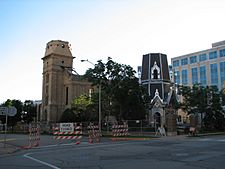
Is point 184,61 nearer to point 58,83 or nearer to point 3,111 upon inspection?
point 58,83

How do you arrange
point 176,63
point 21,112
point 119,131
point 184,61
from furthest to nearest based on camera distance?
point 176,63, point 184,61, point 21,112, point 119,131

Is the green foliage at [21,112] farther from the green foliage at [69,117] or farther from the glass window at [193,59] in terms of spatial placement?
the glass window at [193,59]

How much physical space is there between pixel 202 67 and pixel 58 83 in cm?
4638

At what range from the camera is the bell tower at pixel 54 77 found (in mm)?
89000

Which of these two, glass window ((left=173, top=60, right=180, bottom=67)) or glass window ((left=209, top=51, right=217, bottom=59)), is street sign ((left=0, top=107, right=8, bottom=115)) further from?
glass window ((left=173, top=60, right=180, bottom=67))

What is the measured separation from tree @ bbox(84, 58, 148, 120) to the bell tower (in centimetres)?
4649

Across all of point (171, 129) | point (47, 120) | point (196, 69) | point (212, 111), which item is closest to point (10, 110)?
point (171, 129)

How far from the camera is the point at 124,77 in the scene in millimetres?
41344

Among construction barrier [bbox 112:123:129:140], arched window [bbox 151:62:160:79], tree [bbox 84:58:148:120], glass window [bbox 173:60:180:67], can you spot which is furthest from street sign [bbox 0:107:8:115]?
glass window [bbox 173:60:180:67]

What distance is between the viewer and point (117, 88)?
40.7 metres

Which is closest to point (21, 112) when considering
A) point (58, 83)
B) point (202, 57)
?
point (58, 83)

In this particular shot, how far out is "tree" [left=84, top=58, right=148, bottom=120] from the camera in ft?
132

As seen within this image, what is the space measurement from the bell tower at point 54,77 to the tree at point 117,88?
153 feet

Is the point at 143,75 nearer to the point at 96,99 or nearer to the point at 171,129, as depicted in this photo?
the point at 96,99
